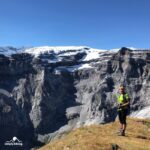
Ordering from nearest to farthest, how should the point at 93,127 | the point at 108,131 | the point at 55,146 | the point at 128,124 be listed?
the point at 55,146
the point at 108,131
the point at 93,127
the point at 128,124

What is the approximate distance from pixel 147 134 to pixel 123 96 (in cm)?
631

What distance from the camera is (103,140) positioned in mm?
35156

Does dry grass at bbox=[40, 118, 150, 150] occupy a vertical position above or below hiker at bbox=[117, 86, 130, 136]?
below

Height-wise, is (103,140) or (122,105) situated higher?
(122,105)


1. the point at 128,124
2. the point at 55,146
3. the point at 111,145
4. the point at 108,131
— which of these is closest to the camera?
the point at 111,145

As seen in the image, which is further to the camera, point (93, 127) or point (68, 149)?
point (93, 127)

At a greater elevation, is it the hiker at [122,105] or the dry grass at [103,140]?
the hiker at [122,105]

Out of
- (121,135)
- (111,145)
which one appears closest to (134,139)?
(121,135)

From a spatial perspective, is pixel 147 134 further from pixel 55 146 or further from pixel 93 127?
pixel 55 146

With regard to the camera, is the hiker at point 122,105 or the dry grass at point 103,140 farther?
the hiker at point 122,105

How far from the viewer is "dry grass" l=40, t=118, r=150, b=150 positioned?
33.7m

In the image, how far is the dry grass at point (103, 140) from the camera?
33.7 meters

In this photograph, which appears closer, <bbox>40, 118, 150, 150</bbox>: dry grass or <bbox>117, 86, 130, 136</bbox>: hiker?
<bbox>40, 118, 150, 150</bbox>: dry grass

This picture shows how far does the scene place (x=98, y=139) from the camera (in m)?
35.4
